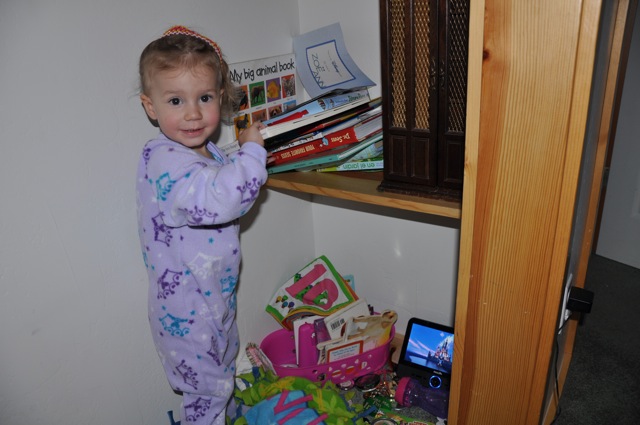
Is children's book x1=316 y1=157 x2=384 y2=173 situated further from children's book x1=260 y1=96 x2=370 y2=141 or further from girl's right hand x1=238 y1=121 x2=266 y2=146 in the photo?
girl's right hand x1=238 y1=121 x2=266 y2=146

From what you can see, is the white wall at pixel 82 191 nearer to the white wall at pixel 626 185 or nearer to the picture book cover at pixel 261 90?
the picture book cover at pixel 261 90

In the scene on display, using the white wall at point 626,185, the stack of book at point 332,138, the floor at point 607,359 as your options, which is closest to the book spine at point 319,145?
the stack of book at point 332,138

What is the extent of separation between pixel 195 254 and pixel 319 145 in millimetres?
352

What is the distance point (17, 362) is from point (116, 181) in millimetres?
333

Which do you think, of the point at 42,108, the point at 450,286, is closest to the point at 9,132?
the point at 42,108

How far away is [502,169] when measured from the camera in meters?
0.59

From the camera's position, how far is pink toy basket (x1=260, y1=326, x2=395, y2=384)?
1190 mm

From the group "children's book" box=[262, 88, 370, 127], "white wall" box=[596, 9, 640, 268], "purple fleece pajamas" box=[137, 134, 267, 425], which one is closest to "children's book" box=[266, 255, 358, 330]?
"purple fleece pajamas" box=[137, 134, 267, 425]

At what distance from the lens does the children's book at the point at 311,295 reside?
1.29 m

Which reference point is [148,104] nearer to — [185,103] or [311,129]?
[185,103]

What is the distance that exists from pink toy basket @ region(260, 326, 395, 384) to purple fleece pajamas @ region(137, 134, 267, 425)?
248 mm

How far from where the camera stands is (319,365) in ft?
3.89

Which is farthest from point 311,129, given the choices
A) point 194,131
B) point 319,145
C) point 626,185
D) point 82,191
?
point 626,185

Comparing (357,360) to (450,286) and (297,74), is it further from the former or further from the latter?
(297,74)
